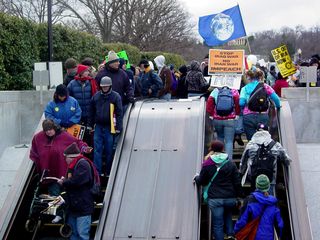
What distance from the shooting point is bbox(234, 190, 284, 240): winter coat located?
8.06 m

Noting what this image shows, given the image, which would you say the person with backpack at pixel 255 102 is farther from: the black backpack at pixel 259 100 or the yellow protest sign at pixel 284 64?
the yellow protest sign at pixel 284 64

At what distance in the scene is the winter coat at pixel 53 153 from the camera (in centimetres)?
938

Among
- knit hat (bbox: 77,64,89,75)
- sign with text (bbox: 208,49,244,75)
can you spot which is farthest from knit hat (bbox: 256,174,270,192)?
sign with text (bbox: 208,49,244,75)

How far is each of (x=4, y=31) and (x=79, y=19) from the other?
34.2m

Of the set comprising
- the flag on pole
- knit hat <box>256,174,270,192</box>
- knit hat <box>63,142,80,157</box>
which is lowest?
knit hat <box>256,174,270,192</box>

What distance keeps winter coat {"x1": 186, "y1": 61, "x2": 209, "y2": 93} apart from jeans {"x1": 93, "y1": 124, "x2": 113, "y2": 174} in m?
3.73

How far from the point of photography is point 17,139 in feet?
44.4

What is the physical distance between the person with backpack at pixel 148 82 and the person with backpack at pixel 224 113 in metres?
2.59

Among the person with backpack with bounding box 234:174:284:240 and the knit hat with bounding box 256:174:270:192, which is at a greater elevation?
the knit hat with bounding box 256:174:270:192

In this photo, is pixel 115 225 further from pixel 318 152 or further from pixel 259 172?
pixel 318 152

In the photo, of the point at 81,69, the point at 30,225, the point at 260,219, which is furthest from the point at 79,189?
the point at 81,69

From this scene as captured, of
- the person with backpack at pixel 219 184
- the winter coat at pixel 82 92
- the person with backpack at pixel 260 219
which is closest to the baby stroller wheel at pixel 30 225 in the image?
the winter coat at pixel 82 92

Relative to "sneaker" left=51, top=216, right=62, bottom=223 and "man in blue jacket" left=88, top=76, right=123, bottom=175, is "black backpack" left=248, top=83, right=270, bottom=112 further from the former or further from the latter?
"sneaker" left=51, top=216, right=62, bottom=223

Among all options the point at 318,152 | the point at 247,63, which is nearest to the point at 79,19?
the point at 247,63
